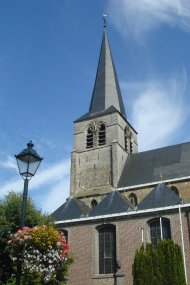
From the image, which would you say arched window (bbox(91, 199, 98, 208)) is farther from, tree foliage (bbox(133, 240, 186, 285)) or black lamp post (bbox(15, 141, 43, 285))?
black lamp post (bbox(15, 141, 43, 285))

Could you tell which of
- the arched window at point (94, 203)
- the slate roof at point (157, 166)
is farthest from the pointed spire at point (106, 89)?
the arched window at point (94, 203)

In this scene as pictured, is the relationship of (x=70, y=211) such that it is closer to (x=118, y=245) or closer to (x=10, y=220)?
(x=118, y=245)

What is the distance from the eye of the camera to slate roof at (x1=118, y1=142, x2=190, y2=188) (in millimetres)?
27181

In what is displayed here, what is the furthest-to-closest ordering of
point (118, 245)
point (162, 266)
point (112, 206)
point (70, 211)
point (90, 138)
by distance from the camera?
point (90, 138), point (70, 211), point (112, 206), point (118, 245), point (162, 266)

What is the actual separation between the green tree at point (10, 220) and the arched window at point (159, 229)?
246 inches

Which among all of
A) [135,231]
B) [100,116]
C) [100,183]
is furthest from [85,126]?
[135,231]

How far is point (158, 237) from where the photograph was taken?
20.1 metres

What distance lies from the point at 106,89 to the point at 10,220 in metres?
19.9

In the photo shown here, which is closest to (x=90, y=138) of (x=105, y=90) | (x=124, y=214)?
(x=105, y=90)

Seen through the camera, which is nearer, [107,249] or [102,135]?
[107,249]

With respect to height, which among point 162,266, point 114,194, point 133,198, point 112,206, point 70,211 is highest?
point 133,198

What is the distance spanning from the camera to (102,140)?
31672mm

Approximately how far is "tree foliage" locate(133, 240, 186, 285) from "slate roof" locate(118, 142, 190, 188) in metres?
10.1

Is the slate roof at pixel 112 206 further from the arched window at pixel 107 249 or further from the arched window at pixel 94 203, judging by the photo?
the arched window at pixel 94 203
